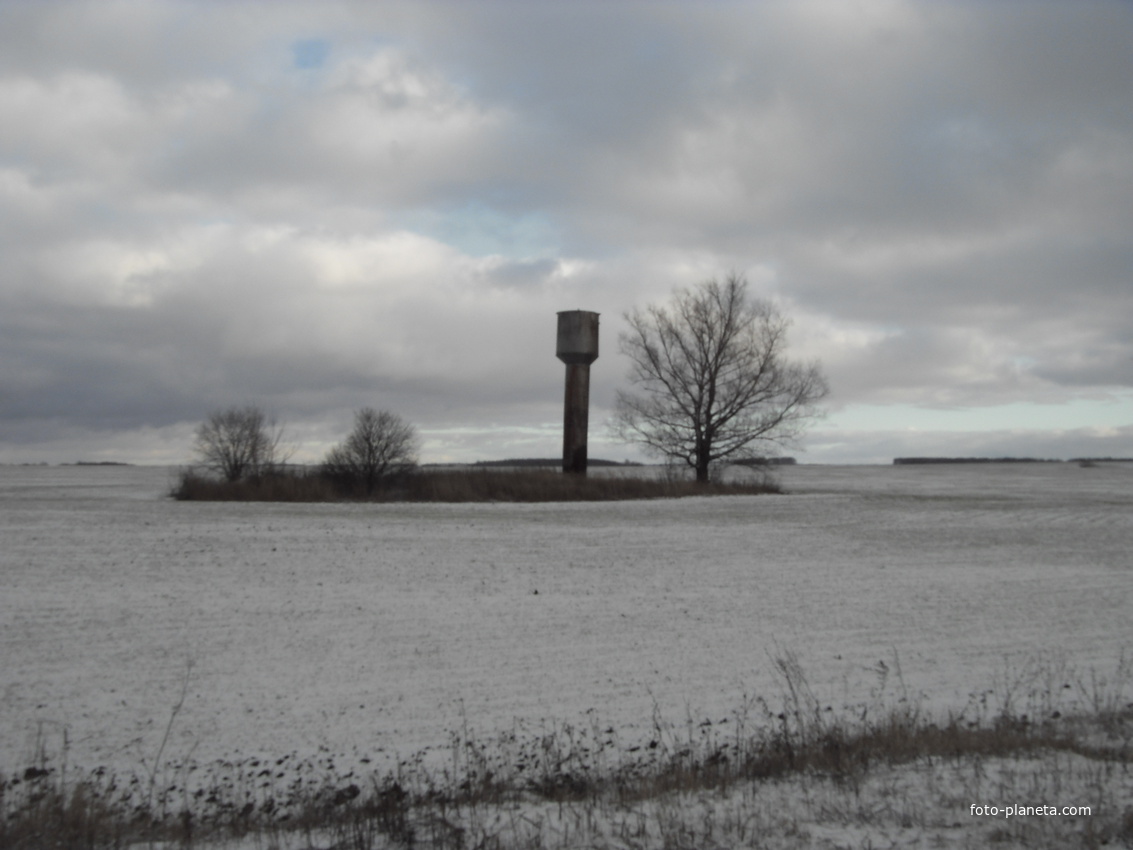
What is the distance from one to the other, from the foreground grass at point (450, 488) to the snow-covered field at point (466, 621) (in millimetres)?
5575

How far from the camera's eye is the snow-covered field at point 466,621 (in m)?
9.41

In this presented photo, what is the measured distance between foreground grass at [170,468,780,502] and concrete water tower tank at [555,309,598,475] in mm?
2310

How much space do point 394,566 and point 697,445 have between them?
21858 mm

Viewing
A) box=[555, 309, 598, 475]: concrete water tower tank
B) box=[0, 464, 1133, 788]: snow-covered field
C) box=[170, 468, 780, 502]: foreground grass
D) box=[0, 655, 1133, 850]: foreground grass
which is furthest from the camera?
box=[555, 309, 598, 475]: concrete water tower tank

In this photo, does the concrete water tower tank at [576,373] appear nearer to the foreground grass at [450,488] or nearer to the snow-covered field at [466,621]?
the foreground grass at [450,488]

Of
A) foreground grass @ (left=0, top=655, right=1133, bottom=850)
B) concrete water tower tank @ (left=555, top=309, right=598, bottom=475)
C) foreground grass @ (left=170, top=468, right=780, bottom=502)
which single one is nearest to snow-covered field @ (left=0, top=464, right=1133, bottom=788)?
foreground grass @ (left=0, top=655, right=1133, bottom=850)

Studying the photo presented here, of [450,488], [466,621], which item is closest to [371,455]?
[450,488]

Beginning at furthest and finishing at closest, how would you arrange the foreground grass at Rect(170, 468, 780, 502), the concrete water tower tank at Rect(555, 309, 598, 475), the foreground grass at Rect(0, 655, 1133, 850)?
the concrete water tower tank at Rect(555, 309, 598, 475) < the foreground grass at Rect(170, 468, 780, 502) < the foreground grass at Rect(0, 655, 1133, 850)

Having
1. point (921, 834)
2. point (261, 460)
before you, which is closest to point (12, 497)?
point (261, 460)

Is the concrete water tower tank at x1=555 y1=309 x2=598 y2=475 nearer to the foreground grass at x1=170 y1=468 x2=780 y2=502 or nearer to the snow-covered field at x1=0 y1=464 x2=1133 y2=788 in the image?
the foreground grass at x1=170 y1=468 x2=780 y2=502

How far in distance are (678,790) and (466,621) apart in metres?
5.87

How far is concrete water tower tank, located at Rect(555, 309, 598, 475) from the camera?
3161 centimetres

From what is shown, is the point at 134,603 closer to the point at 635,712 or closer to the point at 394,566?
the point at 394,566

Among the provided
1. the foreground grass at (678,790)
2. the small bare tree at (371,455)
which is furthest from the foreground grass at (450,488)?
the foreground grass at (678,790)
